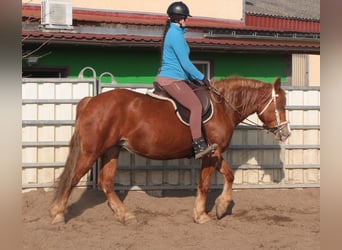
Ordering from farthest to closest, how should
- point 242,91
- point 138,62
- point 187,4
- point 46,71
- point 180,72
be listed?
1. point 187,4
2. point 138,62
3. point 46,71
4. point 242,91
5. point 180,72

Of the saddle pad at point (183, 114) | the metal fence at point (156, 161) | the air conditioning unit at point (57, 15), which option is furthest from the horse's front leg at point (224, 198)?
the air conditioning unit at point (57, 15)

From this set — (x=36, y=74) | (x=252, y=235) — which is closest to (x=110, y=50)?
(x=36, y=74)

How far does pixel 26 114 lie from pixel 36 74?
422 centimetres

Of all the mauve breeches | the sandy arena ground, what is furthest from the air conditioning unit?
the mauve breeches

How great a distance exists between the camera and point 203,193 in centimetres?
588

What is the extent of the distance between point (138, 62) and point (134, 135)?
608cm

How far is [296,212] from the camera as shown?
21.1 ft

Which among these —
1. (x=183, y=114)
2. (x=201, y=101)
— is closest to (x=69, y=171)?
(x=183, y=114)

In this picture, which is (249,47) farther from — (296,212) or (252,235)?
(252,235)

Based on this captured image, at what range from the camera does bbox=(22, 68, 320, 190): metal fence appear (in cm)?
709

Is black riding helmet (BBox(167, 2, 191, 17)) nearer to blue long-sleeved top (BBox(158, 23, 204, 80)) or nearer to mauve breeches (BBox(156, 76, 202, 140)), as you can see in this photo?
blue long-sleeved top (BBox(158, 23, 204, 80))

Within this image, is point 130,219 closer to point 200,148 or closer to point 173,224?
point 173,224

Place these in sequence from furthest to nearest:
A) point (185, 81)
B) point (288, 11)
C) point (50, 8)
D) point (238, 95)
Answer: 1. point (288, 11)
2. point (50, 8)
3. point (238, 95)
4. point (185, 81)

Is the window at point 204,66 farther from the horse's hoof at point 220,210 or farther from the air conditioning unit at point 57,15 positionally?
the horse's hoof at point 220,210
